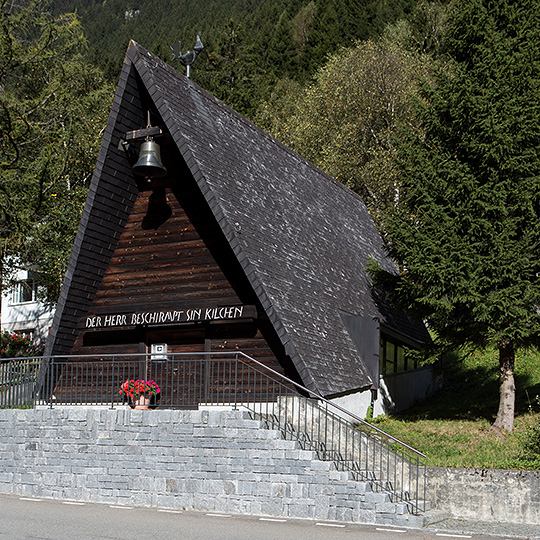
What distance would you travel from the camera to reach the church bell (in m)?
15.8

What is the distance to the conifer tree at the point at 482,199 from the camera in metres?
15.8

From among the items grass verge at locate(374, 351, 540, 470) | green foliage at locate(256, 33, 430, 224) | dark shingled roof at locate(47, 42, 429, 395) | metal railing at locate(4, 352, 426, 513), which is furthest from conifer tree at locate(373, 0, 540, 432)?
green foliage at locate(256, 33, 430, 224)

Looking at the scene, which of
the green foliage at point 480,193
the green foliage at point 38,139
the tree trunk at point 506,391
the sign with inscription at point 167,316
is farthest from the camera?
the green foliage at point 38,139

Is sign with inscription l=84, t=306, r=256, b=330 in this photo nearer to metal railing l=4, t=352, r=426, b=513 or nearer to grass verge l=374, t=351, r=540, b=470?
metal railing l=4, t=352, r=426, b=513

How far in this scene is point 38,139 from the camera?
77.2ft

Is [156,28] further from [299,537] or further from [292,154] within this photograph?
[299,537]

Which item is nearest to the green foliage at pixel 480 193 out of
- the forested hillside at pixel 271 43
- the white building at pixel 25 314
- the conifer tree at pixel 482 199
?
the conifer tree at pixel 482 199

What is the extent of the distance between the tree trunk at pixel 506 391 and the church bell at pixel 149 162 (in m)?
8.67

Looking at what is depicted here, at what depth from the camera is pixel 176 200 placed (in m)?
17.0

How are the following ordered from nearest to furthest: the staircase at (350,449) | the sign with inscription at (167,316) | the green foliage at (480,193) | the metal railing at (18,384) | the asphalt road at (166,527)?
the asphalt road at (166,527) < the staircase at (350,449) < the sign with inscription at (167,316) < the green foliage at (480,193) < the metal railing at (18,384)

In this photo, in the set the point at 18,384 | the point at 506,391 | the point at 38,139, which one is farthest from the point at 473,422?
the point at 38,139

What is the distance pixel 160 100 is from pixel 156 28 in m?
118

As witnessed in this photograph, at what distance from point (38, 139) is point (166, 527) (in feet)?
52.9

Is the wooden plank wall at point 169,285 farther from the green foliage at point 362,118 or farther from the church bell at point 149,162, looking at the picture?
the green foliage at point 362,118
